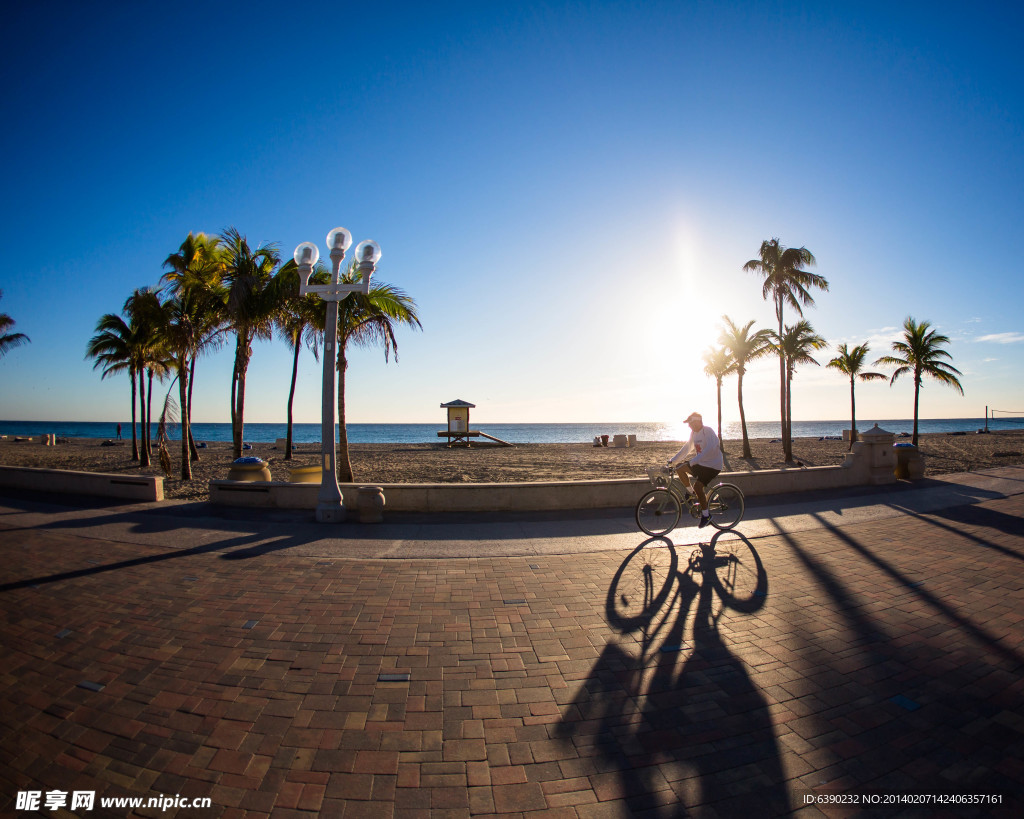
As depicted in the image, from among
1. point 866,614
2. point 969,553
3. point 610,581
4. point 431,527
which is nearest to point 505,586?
point 610,581

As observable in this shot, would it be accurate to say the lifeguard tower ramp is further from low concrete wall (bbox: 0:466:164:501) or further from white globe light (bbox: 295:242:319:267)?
white globe light (bbox: 295:242:319:267)

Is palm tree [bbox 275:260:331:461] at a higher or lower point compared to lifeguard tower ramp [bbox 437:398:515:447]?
higher

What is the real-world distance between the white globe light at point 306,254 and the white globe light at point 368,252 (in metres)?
0.78

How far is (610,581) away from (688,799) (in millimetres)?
Answer: 3155

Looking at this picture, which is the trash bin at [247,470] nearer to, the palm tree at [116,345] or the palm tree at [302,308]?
the palm tree at [302,308]

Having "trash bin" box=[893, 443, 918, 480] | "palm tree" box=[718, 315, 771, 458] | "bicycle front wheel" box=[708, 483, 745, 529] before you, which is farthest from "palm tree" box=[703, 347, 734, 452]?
"bicycle front wheel" box=[708, 483, 745, 529]

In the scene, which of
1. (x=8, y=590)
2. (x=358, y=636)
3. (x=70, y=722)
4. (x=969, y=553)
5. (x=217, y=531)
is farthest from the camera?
(x=217, y=531)

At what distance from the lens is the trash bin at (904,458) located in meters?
13.2

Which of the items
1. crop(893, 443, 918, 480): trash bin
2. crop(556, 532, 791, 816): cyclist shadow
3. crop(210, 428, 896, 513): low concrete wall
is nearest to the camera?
crop(556, 532, 791, 816): cyclist shadow

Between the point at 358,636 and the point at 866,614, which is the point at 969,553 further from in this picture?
the point at 358,636

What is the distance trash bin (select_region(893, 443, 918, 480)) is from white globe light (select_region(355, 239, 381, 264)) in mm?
14353

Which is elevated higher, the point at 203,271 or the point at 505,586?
the point at 203,271

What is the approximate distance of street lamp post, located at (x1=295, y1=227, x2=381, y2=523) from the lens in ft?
27.9

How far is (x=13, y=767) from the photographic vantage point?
2.57m
